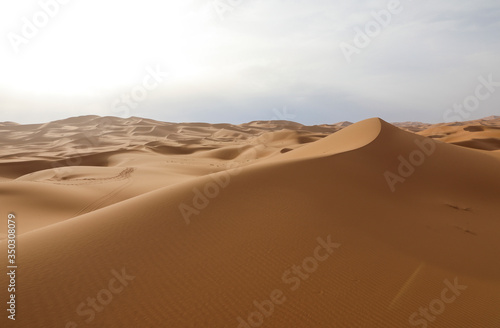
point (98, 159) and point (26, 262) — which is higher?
point (98, 159)

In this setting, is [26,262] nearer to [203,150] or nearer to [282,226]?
[282,226]

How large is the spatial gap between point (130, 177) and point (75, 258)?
1063 centimetres

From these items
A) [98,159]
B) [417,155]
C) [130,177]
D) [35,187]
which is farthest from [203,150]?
[417,155]

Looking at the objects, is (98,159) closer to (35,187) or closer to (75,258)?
(35,187)

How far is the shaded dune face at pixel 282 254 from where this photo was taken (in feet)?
9.42

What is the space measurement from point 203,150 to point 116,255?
2446cm

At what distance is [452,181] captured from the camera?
7.50 m

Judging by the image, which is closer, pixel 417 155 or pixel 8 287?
pixel 8 287

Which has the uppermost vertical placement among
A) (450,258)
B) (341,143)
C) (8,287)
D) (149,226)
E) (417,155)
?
(341,143)

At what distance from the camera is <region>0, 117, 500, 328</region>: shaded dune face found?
2.87 meters

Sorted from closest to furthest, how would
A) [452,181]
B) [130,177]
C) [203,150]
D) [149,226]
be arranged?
[149,226]
[452,181]
[130,177]
[203,150]

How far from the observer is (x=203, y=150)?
27906mm

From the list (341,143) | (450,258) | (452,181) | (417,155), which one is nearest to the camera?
(450,258)

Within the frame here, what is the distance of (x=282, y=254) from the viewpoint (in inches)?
146
